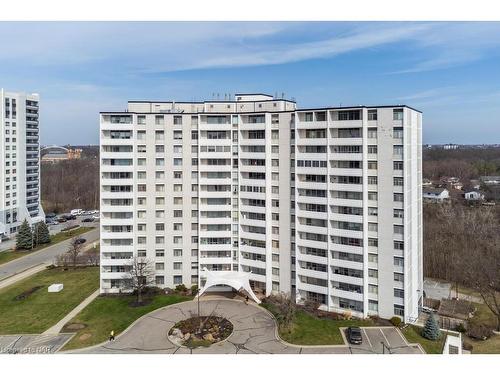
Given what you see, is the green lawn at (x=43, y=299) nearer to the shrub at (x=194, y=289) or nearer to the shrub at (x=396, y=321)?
the shrub at (x=194, y=289)

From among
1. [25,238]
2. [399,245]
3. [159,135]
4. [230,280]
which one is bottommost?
[230,280]

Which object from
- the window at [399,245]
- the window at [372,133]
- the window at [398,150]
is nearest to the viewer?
the window at [398,150]

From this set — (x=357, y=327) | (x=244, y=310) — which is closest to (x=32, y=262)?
(x=244, y=310)

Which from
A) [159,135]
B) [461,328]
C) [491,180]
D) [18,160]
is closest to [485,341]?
[461,328]

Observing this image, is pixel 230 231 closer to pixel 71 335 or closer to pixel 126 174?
pixel 126 174

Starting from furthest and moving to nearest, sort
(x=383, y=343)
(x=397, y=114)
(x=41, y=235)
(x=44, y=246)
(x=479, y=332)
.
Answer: (x=41, y=235) < (x=44, y=246) < (x=397, y=114) < (x=479, y=332) < (x=383, y=343)

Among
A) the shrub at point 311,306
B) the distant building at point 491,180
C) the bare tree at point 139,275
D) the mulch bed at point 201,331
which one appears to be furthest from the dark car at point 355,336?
the distant building at point 491,180

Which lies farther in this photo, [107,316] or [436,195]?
[436,195]

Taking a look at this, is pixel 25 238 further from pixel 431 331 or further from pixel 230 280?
pixel 431 331
